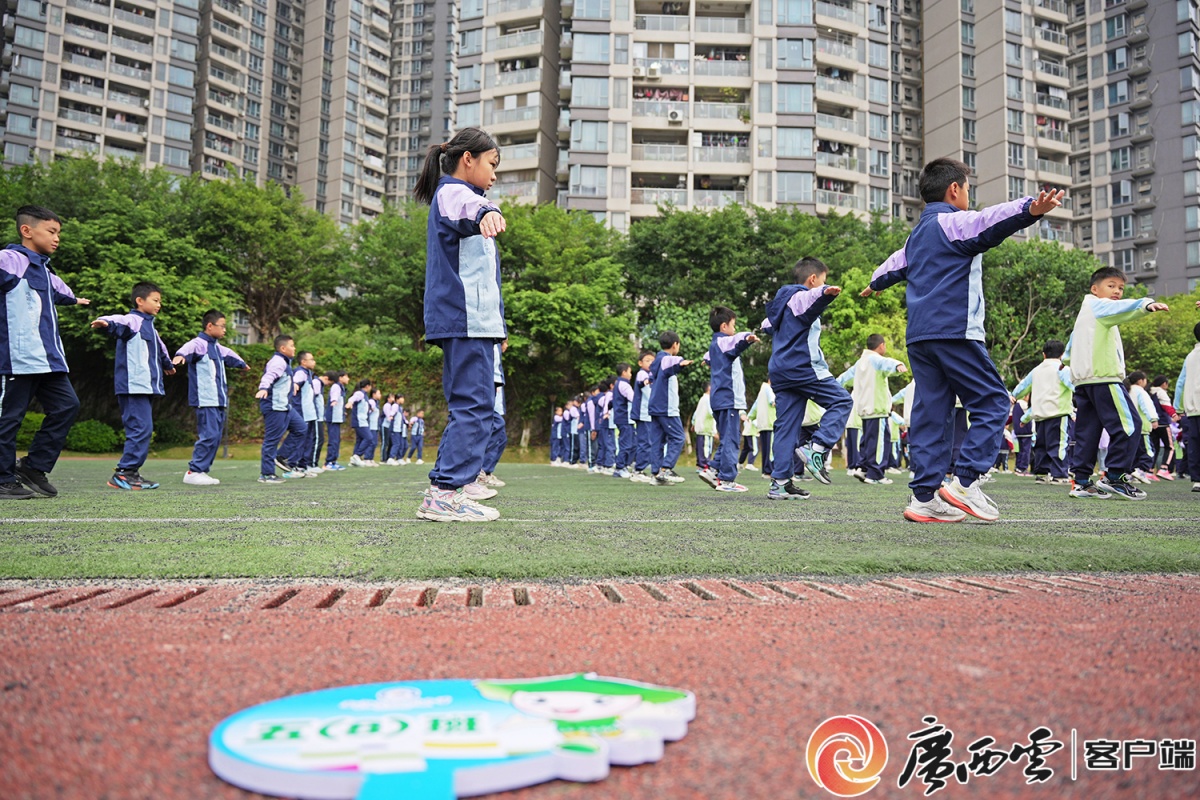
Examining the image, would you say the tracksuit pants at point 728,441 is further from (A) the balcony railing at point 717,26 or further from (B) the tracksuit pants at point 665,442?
(A) the balcony railing at point 717,26

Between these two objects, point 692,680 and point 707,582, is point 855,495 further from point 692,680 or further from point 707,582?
point 692,680

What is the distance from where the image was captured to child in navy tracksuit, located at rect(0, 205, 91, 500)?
624 centimetres

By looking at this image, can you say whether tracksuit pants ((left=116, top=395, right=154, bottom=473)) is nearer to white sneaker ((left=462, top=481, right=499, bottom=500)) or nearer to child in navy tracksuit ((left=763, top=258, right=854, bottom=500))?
white sneaker ((left=462, top=481, right=499, bottom=500))

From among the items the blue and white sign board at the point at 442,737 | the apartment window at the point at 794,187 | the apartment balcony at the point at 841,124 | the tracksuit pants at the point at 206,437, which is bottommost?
the blue and white sign board at the point at 442,737

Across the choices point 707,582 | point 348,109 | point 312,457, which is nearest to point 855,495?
point 707,582

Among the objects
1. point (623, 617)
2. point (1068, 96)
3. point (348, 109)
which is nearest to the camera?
point (623, 617)

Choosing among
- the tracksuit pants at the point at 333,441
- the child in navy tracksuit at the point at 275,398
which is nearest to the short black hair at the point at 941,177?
the child in navy tracksuit at the point at 275,398

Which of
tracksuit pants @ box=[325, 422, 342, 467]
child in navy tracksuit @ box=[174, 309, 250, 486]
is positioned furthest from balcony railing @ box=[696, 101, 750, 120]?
child in navy tracksuit @ box=[174, 309, 250, 486]

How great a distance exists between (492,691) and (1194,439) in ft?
40.0

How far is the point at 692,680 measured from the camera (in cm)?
158

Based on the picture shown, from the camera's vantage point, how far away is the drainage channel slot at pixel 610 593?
2.45m

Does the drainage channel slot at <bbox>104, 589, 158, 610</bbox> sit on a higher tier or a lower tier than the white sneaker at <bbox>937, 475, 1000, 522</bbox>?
lower

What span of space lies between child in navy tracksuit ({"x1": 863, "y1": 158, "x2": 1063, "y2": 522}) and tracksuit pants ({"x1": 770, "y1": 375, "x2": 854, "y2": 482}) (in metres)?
2.34

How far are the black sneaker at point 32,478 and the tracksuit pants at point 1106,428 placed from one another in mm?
9787
